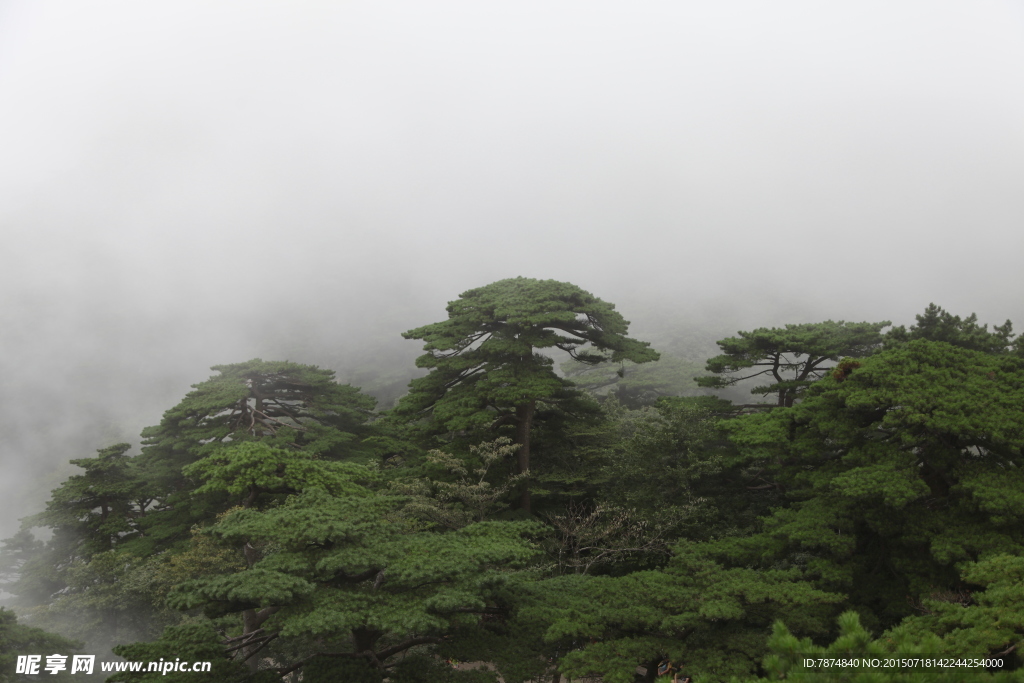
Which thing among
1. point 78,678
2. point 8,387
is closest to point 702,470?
point 78,678

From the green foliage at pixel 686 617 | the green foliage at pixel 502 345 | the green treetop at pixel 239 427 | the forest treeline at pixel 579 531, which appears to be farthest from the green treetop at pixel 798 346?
the green treetop at pixel 239 427

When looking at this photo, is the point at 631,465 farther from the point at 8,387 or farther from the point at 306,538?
the point at 8,387

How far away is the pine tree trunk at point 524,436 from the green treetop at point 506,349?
0.03m

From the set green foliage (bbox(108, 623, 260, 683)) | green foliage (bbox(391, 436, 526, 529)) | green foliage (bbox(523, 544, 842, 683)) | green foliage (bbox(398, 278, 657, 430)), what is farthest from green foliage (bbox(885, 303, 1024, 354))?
green foliage (bbox(108, 623, 260, 683))

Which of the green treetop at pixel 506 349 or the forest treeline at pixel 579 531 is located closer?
the forest treeline at pixel 579 531

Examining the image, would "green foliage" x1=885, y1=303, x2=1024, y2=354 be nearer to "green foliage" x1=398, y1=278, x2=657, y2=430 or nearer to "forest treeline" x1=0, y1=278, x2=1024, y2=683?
"forest treeline" x1=0, y1=278, x2=1024, y2=683

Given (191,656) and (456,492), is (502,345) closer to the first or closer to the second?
(456,492)

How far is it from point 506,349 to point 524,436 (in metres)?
3.05

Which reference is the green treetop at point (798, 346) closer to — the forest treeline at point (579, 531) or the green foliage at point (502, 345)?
the forest treeline at point (579, 531)

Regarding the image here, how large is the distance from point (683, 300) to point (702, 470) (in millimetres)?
85121

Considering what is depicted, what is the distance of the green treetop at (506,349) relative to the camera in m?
17.9

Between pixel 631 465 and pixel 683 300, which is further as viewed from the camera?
pixel 683 300

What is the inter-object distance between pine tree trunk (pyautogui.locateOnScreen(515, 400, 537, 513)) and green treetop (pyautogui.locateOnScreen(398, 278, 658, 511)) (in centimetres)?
3

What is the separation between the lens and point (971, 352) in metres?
13.0
